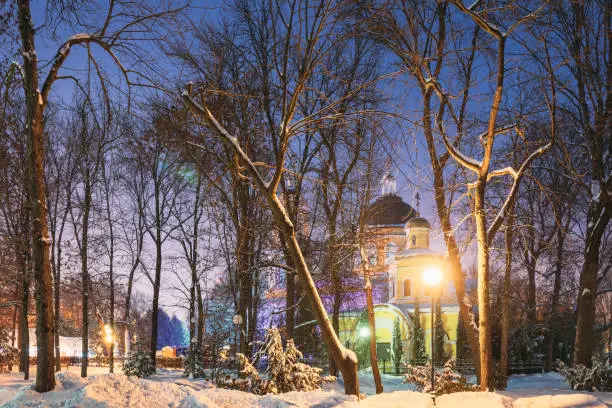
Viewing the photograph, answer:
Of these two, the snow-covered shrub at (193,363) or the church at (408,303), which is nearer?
the snow-covered shrub at (193,363)

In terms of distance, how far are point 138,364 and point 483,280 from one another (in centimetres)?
1609

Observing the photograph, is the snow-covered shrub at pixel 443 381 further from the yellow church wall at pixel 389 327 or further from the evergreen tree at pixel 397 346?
the evergreen tree at pixel 397 346

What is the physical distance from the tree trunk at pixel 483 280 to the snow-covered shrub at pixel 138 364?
15.3m

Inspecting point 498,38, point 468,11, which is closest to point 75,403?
point 468,11

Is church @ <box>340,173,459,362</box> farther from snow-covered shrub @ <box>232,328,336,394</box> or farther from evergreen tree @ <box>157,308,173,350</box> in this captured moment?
evergreen tree @ <box>157,308,173,350</box>

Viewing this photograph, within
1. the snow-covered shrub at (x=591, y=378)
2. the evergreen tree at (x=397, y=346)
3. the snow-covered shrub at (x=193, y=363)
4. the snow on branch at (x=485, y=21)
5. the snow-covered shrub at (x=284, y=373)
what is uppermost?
the snow on branch at (x=485, y=21)

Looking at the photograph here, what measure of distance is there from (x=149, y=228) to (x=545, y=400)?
22.2m

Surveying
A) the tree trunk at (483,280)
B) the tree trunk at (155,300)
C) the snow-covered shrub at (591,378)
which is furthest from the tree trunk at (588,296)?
the tree trunk at (155,300)

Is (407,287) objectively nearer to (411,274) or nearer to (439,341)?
(411,274)

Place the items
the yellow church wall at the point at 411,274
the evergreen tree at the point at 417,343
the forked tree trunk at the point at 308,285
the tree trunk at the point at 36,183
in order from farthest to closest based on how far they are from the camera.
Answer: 1. the yellow church wall at the point at 411,274
2. the evergreen tree at the point at 417,343
3. the forked tree trunk at the point at 308,285
4. the tree trunk at the point at 36,183

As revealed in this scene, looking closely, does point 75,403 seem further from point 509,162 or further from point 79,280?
point 79,280

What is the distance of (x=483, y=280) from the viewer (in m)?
10.3

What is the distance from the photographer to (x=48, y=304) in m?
8.41

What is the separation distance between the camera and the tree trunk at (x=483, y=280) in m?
10.1
